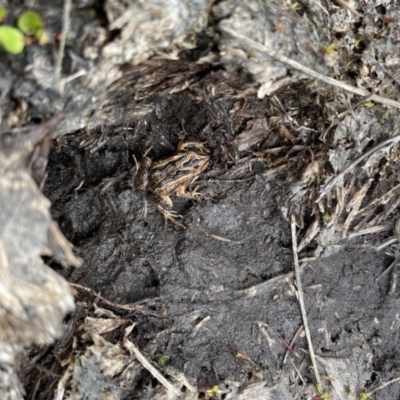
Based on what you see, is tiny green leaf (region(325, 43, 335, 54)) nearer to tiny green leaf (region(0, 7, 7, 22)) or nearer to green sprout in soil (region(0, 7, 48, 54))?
green sprout in soil (region(0, 7, 48, 54))

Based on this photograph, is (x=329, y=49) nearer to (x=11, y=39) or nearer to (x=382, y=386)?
(x=11, y=39)

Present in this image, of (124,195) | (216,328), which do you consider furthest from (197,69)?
(216,328)

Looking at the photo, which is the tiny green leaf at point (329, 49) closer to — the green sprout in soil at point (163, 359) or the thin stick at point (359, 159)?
the thin stick at point (359, 159)

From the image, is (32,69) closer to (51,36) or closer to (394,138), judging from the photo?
(51,36)

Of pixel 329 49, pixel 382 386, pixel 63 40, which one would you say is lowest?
pixel 382 386

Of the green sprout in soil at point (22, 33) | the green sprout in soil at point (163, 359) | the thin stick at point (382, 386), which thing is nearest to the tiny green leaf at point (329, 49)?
the green sprout in soil at point (22, 33)

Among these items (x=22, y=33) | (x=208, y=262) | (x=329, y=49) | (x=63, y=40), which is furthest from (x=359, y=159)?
(x=22, y=33)

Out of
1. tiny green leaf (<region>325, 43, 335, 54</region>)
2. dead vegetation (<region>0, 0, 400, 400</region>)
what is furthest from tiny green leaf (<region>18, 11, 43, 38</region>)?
tiny green leaf (<region>325, 43, 335, 54</region>)
